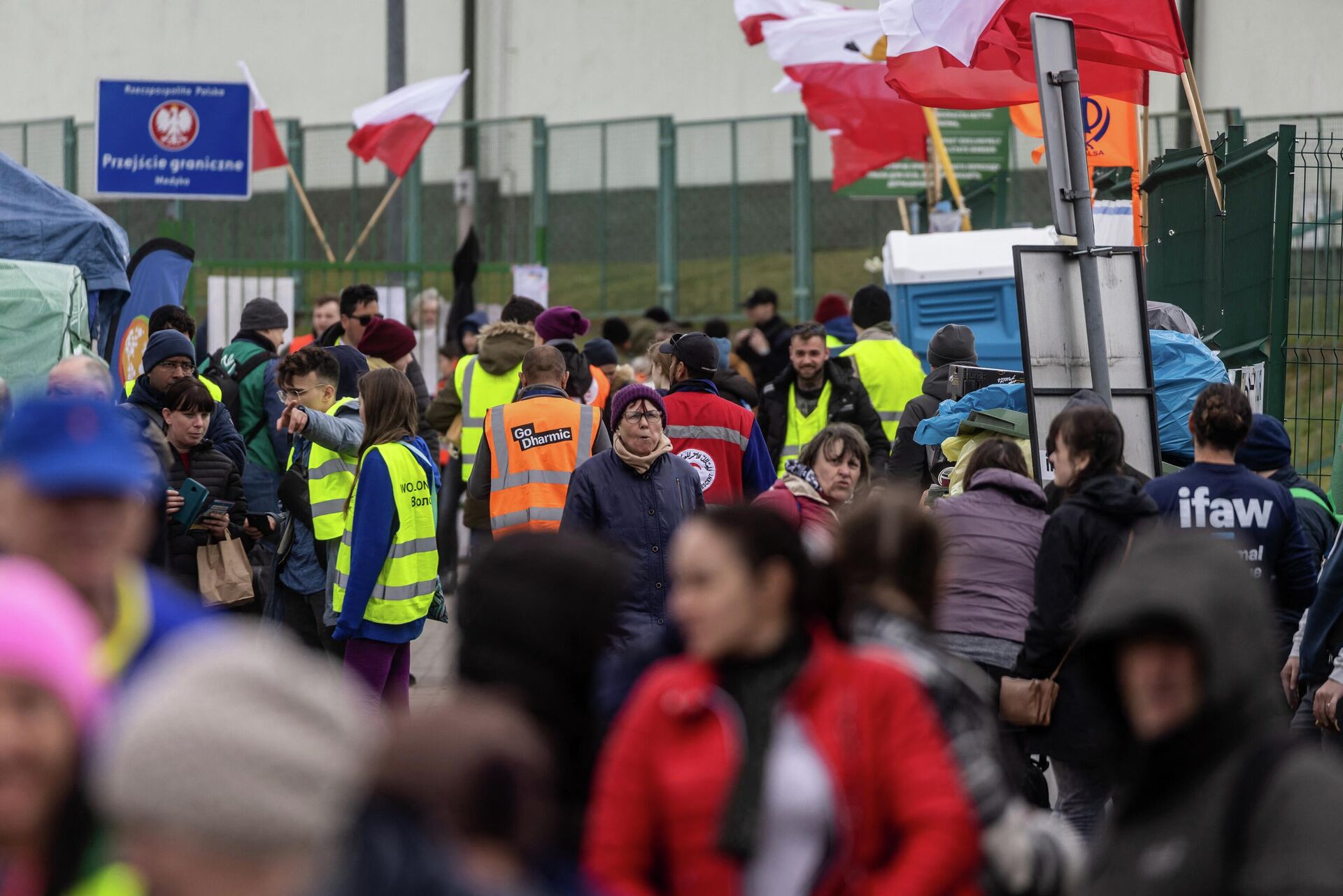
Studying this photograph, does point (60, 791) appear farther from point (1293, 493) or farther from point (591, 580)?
point (1293, 493)

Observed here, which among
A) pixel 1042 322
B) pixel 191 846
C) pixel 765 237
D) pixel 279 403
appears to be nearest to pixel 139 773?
pixel 191 846

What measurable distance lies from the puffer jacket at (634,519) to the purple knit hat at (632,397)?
0.62 ft

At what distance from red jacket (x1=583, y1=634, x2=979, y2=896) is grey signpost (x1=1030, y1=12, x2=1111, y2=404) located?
377 centimetres

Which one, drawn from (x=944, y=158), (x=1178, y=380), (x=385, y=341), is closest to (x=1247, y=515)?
(x=1178, y=380)

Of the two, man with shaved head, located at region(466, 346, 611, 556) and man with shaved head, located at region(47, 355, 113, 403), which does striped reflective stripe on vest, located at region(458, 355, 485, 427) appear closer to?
man with shaved head, located at region(466, 346, 611, 556)

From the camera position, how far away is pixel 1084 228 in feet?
22.1

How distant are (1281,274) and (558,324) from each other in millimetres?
3884

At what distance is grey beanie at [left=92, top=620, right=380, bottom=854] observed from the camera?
2.04 metres

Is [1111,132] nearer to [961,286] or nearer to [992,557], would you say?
[961,286]

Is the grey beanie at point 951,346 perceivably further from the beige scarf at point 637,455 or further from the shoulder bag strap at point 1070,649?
the shoulder bag strap at point 1070,649

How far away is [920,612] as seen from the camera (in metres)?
3.54

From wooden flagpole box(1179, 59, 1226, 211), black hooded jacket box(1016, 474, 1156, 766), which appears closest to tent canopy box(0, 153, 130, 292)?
wooden flagpole box(1179, 59, 1226, 211)

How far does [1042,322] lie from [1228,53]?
60.6 feet

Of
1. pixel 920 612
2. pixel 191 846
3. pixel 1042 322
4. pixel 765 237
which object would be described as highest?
pixel 765 237
